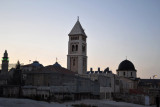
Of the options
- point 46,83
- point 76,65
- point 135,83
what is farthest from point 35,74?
point 135,83

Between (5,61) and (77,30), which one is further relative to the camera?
(77,30)

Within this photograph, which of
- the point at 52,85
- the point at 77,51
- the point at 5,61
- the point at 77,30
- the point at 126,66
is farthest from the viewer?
the point at 126,66

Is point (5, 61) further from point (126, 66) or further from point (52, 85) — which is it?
point (126, 66)

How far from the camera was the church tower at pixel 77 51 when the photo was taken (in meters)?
73.2

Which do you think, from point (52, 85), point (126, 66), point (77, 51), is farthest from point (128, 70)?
point (52, 85)

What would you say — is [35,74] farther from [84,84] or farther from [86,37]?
[86,37]

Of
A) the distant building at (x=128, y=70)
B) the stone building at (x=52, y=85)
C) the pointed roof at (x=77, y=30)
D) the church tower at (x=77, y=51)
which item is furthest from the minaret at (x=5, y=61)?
the distant building at (x=128, y=70)

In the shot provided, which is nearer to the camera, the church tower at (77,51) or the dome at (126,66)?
the church tower at (77,51)

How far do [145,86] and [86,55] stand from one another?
34797 mm

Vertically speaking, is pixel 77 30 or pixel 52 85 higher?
pixel 77 30

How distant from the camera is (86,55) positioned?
3041 inches

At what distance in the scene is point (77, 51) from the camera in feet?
244

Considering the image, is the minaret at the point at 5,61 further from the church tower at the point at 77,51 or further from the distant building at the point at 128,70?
the distant building at the point at 128,70

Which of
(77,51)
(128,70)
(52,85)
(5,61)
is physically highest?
(77,51)
